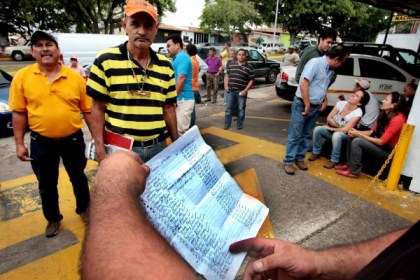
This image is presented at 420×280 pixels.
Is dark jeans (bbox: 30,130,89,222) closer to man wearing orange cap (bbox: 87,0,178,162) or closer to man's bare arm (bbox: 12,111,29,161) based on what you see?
man's bare arm (bbox: 12,111,29,161)

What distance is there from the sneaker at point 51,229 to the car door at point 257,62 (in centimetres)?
1154

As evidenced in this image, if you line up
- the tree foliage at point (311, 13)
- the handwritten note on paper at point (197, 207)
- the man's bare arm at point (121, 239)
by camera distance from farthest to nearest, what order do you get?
1. the tree foliage at point (311, 13)
2. the handwritten note on paper at point (197, 207)
3. the man's bare arm at point (121, 239)

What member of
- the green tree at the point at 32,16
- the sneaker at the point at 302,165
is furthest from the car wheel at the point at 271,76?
the green tree at the point at 32,16

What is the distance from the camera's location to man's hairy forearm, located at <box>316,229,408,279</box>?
1015mm

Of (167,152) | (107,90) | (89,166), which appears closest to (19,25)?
(89,166)

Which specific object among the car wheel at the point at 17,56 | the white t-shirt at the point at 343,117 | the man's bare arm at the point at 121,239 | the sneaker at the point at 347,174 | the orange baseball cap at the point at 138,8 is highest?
the orange baseball cap at the point at 138,8

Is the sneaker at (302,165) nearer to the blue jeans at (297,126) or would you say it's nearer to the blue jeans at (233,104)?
the blue jeans at (297,126)

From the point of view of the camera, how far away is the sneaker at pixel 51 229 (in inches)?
116

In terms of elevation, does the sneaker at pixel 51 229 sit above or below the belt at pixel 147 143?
below

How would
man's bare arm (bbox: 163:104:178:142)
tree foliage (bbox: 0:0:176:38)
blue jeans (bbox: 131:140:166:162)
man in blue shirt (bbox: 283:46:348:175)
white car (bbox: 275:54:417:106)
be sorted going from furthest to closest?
tree foliage (bbox: 0:0:176:38)
white car (bbox: 275:54:417:106)
man in blue shirt (bbox: 283:46:348:175)
man's bare arm (bbox: 163:104:178:142)
blue jeans (bbox: 131:140:166:162)

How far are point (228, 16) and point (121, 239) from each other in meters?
43.9

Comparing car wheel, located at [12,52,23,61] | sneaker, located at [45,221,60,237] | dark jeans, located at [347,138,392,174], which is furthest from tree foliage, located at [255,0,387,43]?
sneaker, located at [45,221,60,237]

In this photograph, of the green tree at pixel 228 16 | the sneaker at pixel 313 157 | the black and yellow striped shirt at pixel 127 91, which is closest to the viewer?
the black and yellow striped shirt at pixel 127 91

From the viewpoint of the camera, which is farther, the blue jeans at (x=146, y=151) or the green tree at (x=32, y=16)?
the green tree at (x=32, y=16)
